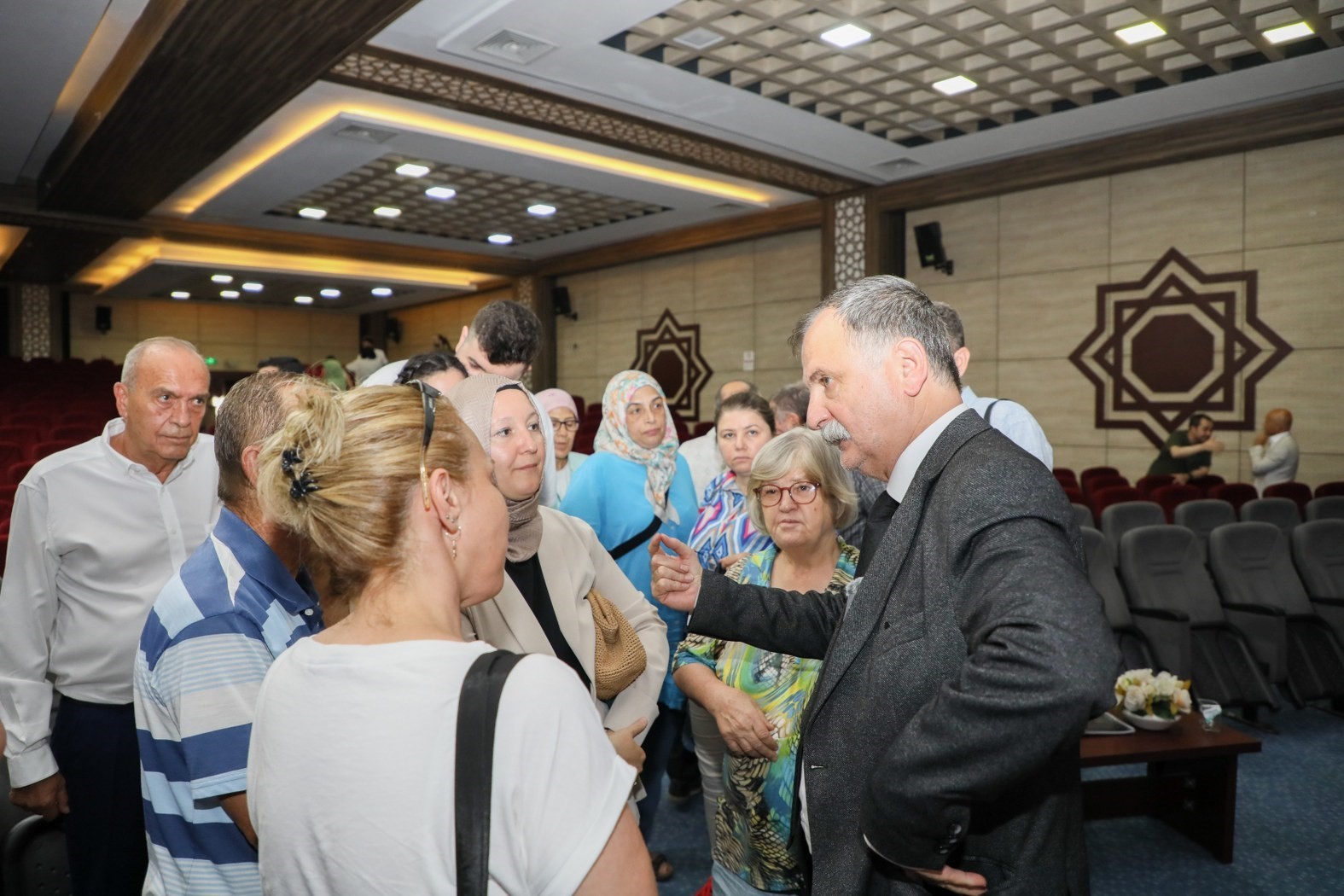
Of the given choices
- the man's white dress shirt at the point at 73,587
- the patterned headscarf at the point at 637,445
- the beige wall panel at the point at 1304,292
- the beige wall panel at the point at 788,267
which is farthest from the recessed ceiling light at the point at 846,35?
the man's white dress shirt at the point at 73,587

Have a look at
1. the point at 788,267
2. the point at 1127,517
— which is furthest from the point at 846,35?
the point at 788,267

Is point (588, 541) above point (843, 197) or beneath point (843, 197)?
beneath

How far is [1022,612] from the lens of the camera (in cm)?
104

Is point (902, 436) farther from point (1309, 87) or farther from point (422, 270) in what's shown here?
point (422, 270)

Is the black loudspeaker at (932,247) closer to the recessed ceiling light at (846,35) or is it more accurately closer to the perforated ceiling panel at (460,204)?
the perforated ceiling panel at (460,204)

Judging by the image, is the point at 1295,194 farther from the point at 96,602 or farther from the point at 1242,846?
the point at 96,602

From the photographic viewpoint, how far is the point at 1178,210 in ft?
24.4

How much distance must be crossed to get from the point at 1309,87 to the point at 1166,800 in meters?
5.57

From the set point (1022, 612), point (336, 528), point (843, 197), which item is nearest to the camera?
point (336, 528)

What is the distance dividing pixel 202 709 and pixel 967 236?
350 inches

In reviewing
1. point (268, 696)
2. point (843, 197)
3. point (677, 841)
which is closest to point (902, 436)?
point (268, 696)

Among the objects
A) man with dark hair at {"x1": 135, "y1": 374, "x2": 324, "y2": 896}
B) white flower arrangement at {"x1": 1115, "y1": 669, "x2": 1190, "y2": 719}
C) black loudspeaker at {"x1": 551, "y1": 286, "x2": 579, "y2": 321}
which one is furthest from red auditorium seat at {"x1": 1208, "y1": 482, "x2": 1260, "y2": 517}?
black loudspeaker at {"x1": 551, "y1": 286, "x2": 579, "y2": 321}

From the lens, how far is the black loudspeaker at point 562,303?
536 inches

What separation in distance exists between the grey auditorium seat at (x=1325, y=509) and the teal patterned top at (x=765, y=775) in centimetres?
533
